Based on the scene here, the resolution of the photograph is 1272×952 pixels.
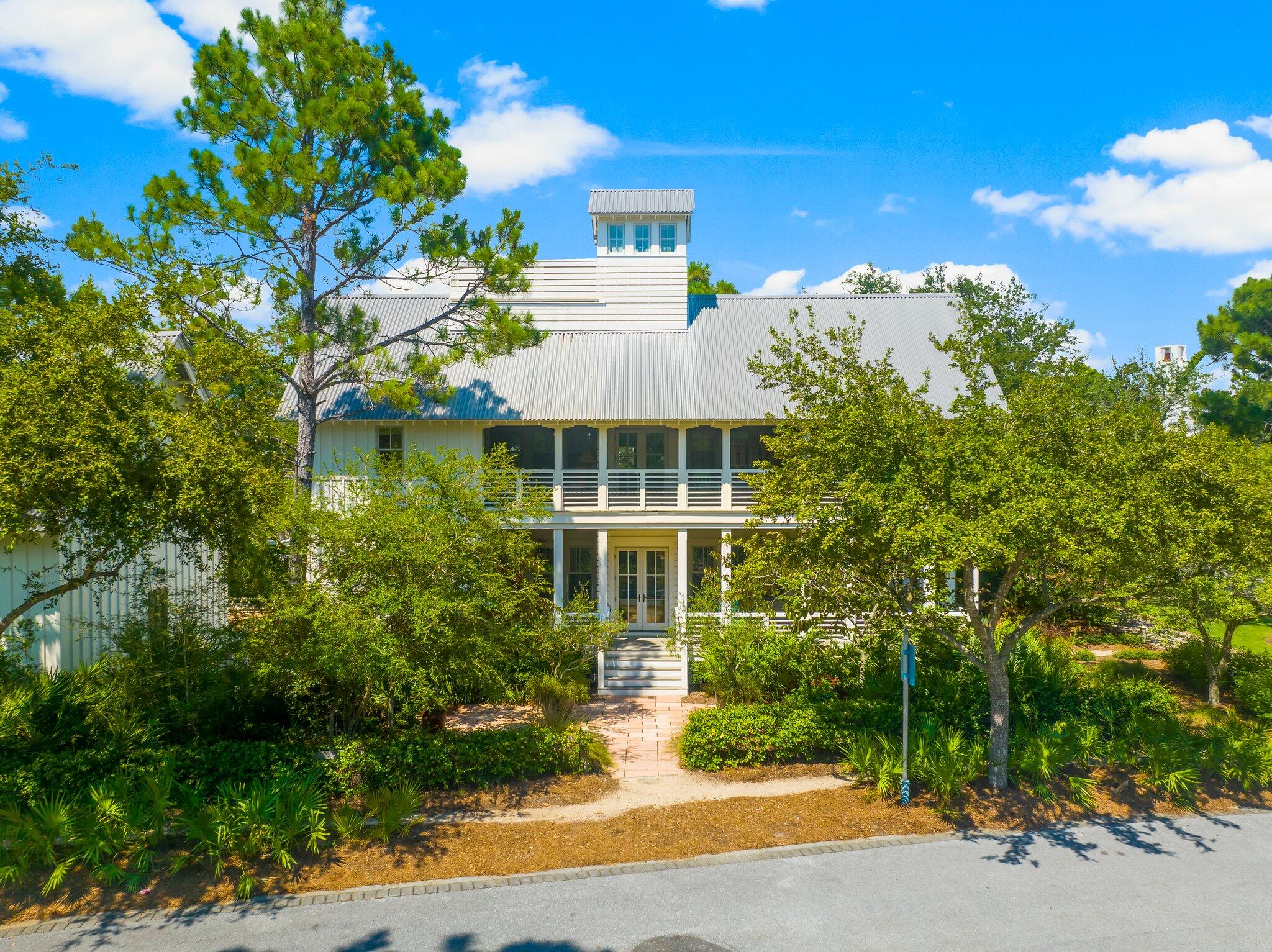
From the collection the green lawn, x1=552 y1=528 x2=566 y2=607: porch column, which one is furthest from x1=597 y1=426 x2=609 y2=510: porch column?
the green lawn

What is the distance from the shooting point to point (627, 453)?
19656 mm

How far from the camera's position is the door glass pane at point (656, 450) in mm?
19766

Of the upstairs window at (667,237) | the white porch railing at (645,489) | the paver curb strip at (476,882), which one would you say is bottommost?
the paver curb strip at (476,882)

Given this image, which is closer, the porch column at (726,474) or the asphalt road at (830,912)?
the asphalt road at (830,912)

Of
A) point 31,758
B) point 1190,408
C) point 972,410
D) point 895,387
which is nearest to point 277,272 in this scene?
point 31,758

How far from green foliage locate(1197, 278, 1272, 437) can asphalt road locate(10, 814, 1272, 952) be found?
2034cm

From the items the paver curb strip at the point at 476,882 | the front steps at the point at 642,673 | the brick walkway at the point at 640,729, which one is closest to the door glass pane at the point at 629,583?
the front steps at the point at 642,673

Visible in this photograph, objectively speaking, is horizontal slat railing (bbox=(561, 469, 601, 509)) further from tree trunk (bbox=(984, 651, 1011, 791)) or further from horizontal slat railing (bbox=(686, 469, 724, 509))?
tree trunk (bbox=(984, 651, 1011, 791))

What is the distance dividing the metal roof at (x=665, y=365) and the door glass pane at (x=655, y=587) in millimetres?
4283

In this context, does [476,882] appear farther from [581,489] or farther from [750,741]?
[581,489]

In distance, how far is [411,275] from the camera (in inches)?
586

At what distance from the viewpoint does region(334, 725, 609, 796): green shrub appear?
1030 cm

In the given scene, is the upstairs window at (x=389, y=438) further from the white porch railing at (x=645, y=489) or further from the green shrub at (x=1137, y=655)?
the green shrub at (x=1137, y=655)

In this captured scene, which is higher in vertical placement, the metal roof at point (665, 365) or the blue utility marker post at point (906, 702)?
the metal roof at point (665, 365)
